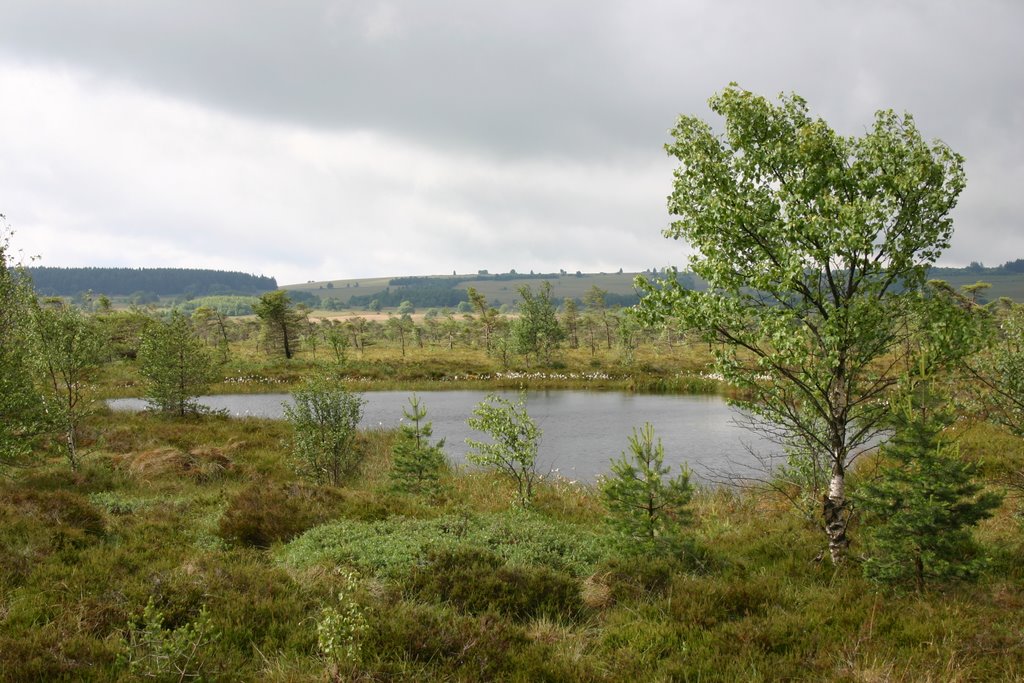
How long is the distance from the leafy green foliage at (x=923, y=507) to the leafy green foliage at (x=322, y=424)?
16206 mm

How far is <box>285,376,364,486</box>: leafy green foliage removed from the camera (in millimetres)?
19312

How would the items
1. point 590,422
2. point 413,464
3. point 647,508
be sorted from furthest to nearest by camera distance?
point 590,422, point 413,464, point 647,508

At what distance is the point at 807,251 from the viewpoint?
30.2ft

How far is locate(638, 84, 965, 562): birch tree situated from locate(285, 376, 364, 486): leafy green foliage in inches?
533

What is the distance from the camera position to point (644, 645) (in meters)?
6.99

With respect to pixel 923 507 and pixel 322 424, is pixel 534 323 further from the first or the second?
pixel 923 507

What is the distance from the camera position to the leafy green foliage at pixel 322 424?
19312 mm

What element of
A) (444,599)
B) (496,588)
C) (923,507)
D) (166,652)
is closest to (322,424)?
(444,599)

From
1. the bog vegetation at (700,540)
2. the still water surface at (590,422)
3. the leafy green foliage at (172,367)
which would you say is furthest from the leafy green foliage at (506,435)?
the leafy green foliage at (172,367)

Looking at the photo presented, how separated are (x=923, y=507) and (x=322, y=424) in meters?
17.6

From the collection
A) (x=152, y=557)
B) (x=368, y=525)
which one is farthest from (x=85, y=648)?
(x=368, y=525)

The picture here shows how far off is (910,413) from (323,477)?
709 inches

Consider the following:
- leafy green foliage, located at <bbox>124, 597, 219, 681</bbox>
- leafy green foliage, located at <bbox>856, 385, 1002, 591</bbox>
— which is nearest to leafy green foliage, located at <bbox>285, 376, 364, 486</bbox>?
leafy green foliage, located at <bbox>124, 597, 219, 681</bbox>

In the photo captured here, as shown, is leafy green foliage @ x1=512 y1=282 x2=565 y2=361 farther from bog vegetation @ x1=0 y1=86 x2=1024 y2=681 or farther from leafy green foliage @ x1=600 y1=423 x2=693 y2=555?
leafy green foliage @ x1=600 y1=423 x2=693 y2=555
